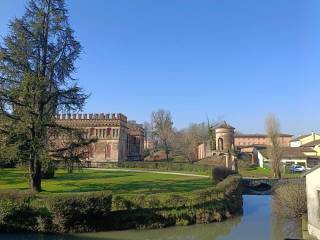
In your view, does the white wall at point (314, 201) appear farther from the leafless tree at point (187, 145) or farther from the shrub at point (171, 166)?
the leafless tree at point (187, 145)

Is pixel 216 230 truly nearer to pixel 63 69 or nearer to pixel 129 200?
pixel 129 200

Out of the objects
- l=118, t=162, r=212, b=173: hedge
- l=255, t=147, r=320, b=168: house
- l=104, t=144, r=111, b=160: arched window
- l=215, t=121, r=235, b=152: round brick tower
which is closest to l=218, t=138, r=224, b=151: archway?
l=215, t=121, r=235, b=152: round brick tower

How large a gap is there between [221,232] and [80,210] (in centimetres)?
744

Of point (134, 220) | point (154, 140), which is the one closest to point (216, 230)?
point (134, 220)

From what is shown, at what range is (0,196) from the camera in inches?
745

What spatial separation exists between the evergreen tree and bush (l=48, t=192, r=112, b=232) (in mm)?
4490

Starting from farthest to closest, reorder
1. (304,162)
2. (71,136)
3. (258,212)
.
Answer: (304,162) < (258,212) < (71,136)

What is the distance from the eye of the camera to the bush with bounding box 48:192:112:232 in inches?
736

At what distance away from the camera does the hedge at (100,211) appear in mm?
18734

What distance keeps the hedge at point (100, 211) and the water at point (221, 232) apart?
59 cm

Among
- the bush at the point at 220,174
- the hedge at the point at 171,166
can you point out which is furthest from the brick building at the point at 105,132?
the bush at the point at 220,174

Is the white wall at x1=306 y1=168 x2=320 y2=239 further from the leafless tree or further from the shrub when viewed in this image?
the leafless tree

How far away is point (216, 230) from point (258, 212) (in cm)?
748

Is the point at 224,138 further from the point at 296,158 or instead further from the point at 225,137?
the point at 296,158
